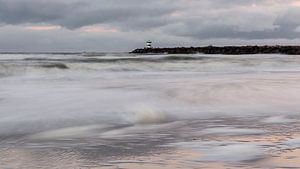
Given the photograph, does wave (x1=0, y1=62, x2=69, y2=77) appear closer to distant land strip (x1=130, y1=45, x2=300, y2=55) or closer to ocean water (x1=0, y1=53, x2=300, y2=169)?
ocean water (x1=0, y1=53, x2=300, y2=169)

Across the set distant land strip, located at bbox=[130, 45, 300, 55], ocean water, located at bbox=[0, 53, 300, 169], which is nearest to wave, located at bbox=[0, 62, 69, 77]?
ocean water, located at bbox=[0, 53, 300, 169]

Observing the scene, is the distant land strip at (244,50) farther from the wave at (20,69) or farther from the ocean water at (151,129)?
the ocean water at (151,129)

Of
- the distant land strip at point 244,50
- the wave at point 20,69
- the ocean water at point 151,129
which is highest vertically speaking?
the ocean water at point 151,129

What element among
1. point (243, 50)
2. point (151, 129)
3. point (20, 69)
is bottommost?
point (243, 50)

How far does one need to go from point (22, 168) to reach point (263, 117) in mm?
3590

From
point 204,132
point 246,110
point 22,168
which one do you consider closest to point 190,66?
point 246,110

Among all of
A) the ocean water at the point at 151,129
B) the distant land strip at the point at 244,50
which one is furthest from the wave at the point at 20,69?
the distant land strip at the point at 244,50

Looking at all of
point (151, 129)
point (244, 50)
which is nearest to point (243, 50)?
point (244, 50)

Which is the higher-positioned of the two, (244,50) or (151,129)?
(151,129)

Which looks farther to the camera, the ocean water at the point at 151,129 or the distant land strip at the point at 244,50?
the distant land strip at the point at 244,50

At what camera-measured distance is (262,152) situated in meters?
4.01

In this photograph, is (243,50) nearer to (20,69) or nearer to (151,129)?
(20,69)

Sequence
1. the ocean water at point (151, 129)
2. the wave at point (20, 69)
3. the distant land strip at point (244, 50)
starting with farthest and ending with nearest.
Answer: the distant land strip at point (244, 50), the wave at point (20, 69), the ocean water at point (151, 129)

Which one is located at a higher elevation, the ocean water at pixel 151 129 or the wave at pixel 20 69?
the ocean water at pixel 151 129
